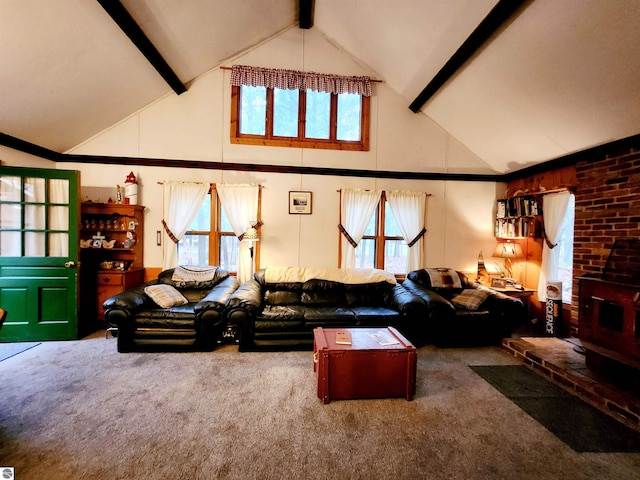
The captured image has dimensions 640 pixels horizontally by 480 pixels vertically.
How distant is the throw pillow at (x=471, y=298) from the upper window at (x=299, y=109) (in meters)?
2.81

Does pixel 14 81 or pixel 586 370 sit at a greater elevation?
pixel 14 81

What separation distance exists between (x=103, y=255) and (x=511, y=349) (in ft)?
19.4

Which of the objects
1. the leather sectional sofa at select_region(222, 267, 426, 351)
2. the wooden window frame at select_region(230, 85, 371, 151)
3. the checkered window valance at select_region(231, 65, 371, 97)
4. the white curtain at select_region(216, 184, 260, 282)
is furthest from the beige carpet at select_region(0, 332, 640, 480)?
the checkered window valance at select_region(231, 65, 371, 97)

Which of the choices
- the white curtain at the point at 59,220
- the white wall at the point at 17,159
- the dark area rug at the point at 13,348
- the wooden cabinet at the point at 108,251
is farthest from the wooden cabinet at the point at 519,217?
the white wall at the point at 17,159

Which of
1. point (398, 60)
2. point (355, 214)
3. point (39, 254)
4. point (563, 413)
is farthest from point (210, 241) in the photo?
point (563, 413)

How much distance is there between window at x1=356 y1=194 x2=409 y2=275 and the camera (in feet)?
15.6

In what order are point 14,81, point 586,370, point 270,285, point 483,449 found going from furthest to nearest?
point 270,285, point 14,81, point 586,370, point 483,449

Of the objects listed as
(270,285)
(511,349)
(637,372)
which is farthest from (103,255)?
(637,372)

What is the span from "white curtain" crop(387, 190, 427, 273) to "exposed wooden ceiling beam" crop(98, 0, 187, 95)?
3.78 m

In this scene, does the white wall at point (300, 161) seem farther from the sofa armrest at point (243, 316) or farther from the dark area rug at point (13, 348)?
the dark area rug at point (13, 348)

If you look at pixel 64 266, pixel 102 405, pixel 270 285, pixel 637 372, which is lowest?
pixel 102 405

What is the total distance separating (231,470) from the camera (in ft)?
5.38

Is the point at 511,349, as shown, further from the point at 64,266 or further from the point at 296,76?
the point at 64,266

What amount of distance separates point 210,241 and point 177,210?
696 millimetres
